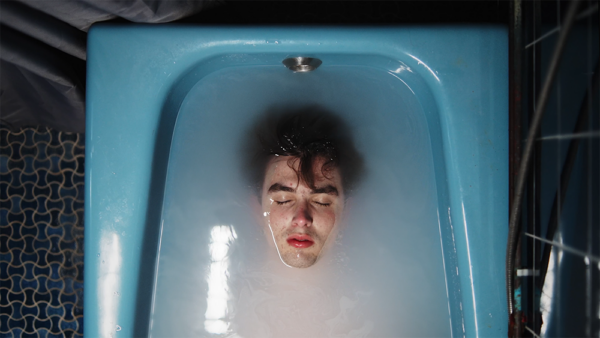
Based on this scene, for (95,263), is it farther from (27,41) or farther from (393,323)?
(393,323)

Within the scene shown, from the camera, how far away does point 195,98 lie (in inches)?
36.5

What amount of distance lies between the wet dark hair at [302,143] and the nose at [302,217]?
0.09 m

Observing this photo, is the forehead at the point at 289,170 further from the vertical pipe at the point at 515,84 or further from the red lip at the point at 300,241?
the vertical pipe at the point at 515,84

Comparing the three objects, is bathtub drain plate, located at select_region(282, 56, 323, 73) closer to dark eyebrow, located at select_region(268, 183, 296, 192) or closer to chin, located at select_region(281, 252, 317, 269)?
dark eyebrow, located at select_region(268, 183, 296, 192)

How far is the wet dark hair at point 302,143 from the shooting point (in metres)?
0.90

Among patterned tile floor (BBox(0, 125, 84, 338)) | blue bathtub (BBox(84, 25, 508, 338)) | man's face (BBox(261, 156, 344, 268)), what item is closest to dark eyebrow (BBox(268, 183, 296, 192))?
man's face (BBox(261, 156, 344, 268))

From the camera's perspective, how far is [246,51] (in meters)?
0.85

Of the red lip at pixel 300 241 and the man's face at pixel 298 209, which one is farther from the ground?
the man's face at pixel 298 209

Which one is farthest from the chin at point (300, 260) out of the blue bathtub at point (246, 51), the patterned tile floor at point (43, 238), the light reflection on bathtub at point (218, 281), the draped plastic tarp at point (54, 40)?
the patterned tile floor at point (43, 238)

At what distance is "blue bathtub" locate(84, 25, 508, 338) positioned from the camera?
0.80 m

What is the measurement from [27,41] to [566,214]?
107 cm

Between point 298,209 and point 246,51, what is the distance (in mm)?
357

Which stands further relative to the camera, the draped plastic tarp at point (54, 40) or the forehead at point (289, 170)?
the forehead at point (289, 170)

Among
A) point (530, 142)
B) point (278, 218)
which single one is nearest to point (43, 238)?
point (278, 218)
